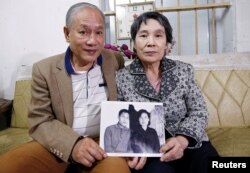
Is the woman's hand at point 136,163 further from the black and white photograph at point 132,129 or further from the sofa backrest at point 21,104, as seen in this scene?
the sofa backrest at point 21,104

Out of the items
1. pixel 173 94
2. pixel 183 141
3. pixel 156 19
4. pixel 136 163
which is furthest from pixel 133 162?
pixel 156 19

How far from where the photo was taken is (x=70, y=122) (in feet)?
3.93

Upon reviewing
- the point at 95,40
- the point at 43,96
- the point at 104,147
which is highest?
the point at 95,40

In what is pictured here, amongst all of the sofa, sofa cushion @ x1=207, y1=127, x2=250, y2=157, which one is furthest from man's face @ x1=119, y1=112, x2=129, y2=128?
the sofa

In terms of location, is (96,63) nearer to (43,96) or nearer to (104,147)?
(43,96)

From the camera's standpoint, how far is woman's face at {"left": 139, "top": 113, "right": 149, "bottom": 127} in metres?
1.08

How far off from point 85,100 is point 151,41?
1.37 ft

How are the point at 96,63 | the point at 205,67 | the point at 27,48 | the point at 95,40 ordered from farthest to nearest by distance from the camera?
the point at 27,48, the point at 205,67, the point at 96,63, the point at 95,40

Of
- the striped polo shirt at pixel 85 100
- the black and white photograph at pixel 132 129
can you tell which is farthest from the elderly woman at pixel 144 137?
the striped polo shirt at pixel 85 100

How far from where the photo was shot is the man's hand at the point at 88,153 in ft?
3.28

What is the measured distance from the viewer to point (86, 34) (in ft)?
3.89

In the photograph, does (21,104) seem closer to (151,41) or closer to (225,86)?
(151,41)

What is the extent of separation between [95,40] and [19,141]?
35.7 inches

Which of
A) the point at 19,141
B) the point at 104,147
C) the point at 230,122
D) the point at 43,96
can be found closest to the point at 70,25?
the point at 43,96
